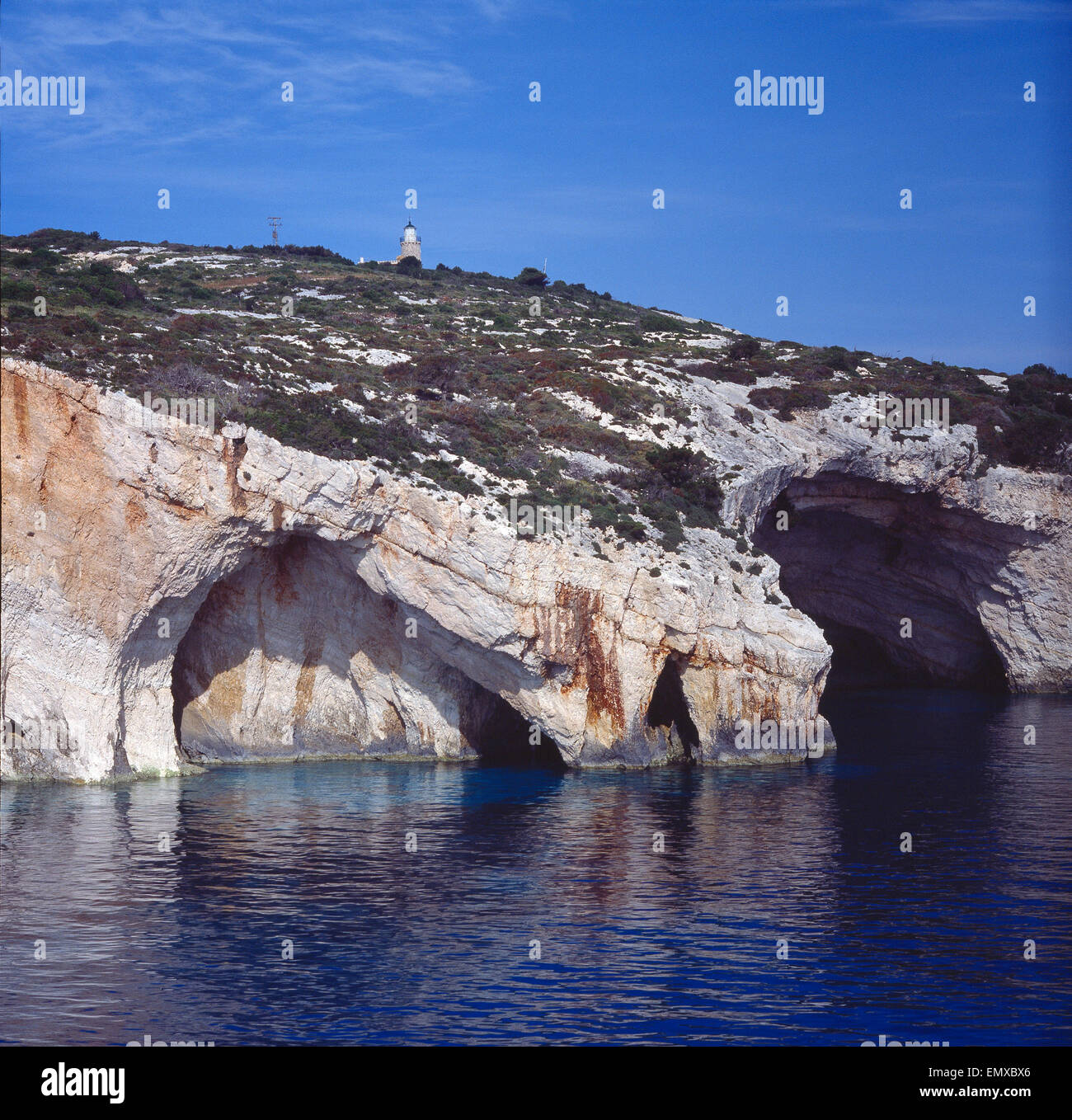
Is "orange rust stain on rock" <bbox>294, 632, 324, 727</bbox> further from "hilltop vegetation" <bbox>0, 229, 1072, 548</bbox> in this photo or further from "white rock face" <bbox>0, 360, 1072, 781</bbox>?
"hilltop vegetation" <bbox>0, 229, 1072, 548</bbox>

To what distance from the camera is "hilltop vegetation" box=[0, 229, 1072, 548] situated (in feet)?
148

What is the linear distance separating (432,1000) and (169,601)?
2281 cm

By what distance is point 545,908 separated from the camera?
89.8 ft

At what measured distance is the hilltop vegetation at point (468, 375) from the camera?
1778 inches

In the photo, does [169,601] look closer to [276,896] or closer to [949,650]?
[276,896]

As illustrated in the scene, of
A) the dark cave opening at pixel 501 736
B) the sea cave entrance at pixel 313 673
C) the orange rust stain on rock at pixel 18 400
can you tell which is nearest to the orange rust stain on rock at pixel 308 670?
the sea cave entrance at pixel 313 673

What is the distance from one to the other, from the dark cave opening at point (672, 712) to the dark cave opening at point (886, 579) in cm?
1484

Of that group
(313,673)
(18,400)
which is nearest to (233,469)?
(18,400)

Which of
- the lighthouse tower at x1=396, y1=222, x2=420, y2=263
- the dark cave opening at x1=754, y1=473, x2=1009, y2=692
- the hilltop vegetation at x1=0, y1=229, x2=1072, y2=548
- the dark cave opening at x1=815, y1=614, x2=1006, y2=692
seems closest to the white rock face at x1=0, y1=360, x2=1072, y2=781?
the hilltop vegetation at x1=0, y1=229, x2=1072, y2=548

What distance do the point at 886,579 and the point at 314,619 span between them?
34431mm

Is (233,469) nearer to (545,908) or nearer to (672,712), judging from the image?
(672,712)

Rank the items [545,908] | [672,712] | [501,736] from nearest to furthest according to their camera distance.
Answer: [545,908] → [672,712] → [501,736]

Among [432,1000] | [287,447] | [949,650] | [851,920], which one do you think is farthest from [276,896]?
[949,650]
